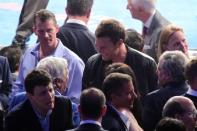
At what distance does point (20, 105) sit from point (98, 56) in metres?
1.05

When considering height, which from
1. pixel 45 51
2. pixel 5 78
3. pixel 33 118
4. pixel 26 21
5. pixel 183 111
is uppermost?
pixel 183 111

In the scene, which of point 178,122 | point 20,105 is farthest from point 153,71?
point 178,122

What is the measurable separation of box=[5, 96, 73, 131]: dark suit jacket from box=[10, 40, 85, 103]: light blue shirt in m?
0.63

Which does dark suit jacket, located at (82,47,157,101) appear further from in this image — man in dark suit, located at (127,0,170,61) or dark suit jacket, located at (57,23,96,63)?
man in dark suit, located at (127,0,170,61)

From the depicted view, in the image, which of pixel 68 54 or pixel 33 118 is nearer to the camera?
pixel 33 118

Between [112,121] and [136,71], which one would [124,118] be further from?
[136,71]

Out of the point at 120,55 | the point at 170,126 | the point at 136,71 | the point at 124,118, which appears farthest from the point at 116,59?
the point at 170,126

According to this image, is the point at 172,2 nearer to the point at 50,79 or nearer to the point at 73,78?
the point at 73,78

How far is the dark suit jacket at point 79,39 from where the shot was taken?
610 cm

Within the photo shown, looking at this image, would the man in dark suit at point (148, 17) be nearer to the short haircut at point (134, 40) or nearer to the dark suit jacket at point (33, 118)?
the short haircut at point (134, 40)

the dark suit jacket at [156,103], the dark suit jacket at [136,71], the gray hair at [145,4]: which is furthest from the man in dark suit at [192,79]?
the gray hair at [145,4]

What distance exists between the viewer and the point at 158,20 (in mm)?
6594

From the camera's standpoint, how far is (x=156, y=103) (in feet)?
16.0

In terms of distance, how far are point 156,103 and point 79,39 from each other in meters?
1.44
